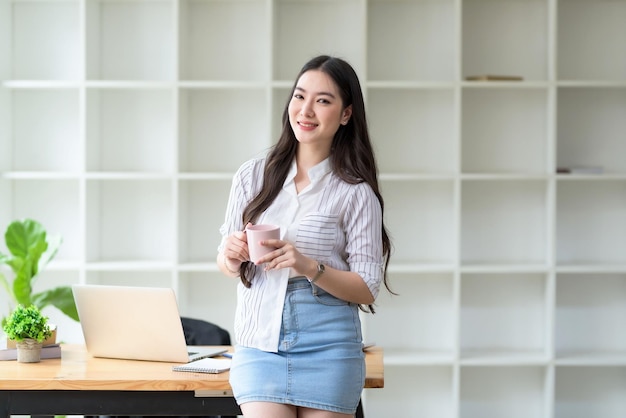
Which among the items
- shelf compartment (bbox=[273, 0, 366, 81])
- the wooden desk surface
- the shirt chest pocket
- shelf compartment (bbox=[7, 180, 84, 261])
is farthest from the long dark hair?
shelf compartment (bbox=[7, 180, 84, 261])

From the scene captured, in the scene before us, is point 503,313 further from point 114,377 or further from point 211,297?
point 114,377

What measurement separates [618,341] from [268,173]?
2.97 meters

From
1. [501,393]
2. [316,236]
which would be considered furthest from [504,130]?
[316,236]

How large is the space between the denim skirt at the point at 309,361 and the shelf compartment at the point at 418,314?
2408mm

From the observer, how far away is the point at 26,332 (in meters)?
2.76

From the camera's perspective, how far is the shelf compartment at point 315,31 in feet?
15.1

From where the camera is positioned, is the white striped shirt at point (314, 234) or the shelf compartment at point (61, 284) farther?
the shelf compartment at point (61, 284)

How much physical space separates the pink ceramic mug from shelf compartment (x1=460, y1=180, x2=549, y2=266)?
2.65 meters

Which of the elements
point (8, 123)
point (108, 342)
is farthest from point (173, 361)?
point (8, 123)

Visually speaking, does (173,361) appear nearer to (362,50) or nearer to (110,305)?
(110,305)

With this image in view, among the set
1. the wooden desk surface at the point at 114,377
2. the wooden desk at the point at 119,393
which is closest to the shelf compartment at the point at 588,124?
the wooden desk surface at the point at 114,377

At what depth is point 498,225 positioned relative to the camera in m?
4.66

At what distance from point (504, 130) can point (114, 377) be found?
2761 millimetres

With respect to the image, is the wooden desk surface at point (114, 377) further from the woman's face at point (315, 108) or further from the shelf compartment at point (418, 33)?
the shelf compartment at point (418, 33)
